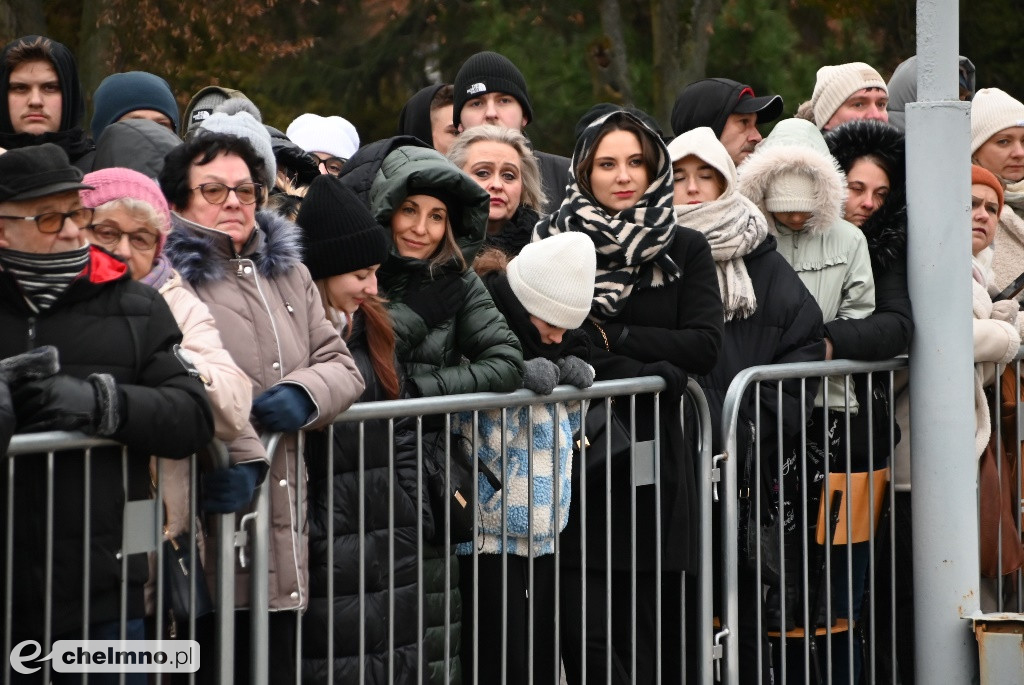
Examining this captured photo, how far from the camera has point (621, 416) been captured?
5.41m

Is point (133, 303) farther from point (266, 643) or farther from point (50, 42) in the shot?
point (50, 42)

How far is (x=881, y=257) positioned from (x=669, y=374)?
129cm

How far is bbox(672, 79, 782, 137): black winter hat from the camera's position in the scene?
23.4 ft

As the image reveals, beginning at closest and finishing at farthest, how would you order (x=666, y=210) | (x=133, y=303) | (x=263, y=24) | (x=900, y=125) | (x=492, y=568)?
(x=133, y=303) < (x=492, y=568) < (x=666, y=210) < (x=900, y=125) < (x=263, y=24)

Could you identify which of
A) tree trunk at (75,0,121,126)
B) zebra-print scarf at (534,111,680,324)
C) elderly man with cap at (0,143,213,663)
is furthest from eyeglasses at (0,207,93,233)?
tree trunk at (75,0,121,126)

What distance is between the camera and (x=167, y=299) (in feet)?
14.1

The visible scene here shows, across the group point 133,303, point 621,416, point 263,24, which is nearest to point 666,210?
point 621,416

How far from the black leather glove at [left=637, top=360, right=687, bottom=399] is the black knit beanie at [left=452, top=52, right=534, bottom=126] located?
200cm

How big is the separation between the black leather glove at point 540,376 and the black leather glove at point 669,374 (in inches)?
18.1

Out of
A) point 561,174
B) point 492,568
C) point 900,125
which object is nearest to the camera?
point 492,568

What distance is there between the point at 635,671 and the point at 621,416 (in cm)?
A: 87

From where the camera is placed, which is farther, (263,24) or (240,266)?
(263,24)

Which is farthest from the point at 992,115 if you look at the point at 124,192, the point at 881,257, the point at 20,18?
the point at 20,18

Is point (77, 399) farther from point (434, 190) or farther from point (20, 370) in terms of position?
point (434, 190)
